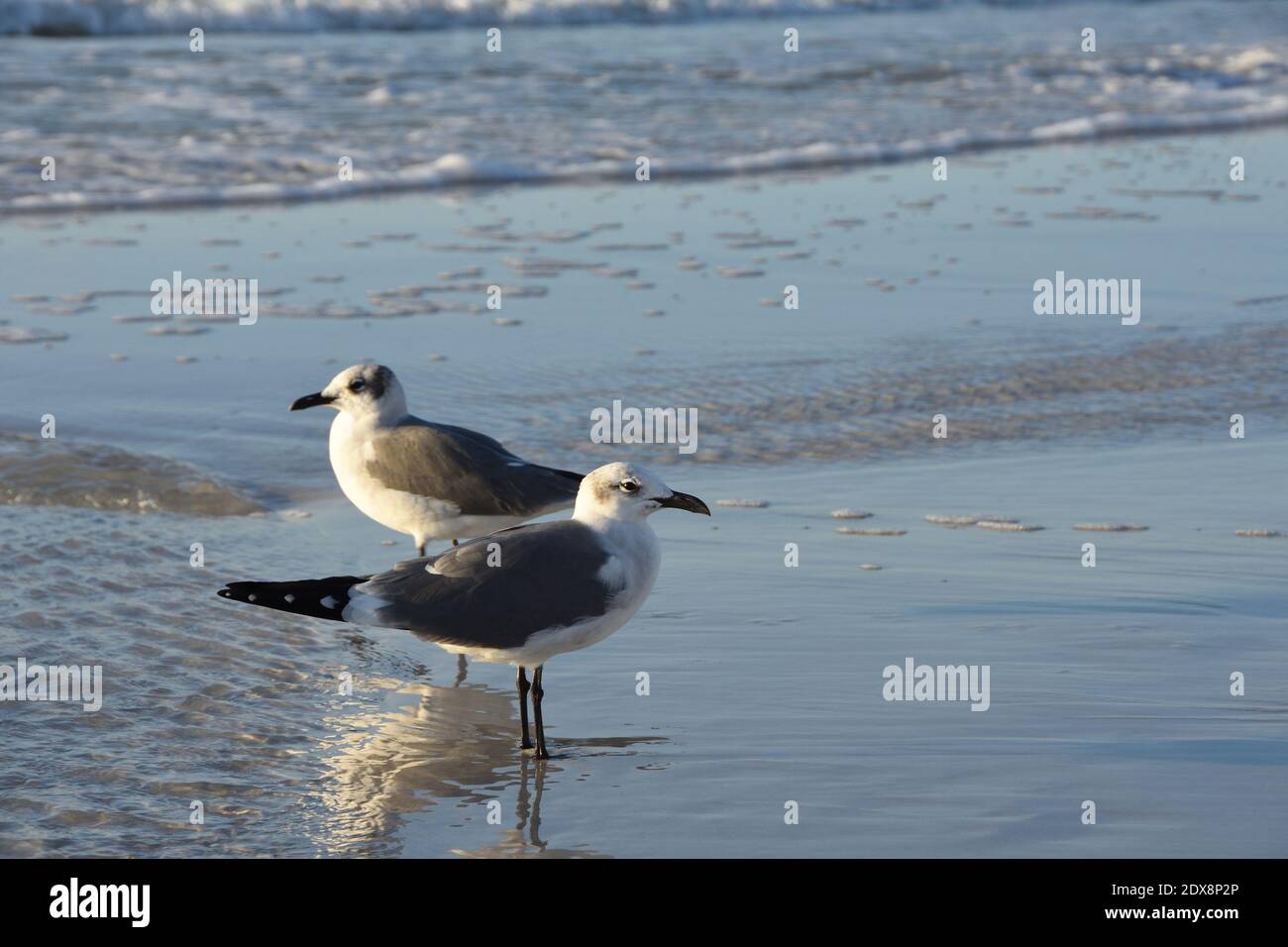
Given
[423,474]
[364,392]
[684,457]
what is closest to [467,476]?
[423,474]

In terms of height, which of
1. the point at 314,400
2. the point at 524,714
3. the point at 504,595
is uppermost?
the point at 314,400

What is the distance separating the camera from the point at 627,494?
16.3 ft

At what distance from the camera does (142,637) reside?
5.65 metres

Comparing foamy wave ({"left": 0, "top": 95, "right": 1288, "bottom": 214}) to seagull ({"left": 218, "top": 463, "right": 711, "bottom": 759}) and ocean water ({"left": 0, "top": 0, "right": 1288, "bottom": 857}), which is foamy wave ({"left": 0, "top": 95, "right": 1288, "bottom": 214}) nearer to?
ocean water ({"left": 0, "top": 0, "right": 1288, "bottom": 857})

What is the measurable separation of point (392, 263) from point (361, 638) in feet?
18.7

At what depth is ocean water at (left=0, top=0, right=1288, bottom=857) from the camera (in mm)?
4594

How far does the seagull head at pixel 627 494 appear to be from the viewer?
16.2 ft

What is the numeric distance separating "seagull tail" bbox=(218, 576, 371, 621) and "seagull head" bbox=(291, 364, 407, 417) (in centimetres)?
155

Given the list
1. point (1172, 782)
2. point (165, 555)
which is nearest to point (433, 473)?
point (165, 555)

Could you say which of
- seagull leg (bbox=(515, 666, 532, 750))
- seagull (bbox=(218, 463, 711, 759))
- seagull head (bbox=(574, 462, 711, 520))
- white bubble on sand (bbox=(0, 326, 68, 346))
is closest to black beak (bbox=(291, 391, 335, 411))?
seagull (bbox=(218, 463, 711, 759))

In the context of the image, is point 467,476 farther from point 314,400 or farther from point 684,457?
point 684,457

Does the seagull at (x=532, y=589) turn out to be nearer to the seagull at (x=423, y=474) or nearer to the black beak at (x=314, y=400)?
the seagull at (x=423, y=474)

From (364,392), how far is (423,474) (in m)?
0.43

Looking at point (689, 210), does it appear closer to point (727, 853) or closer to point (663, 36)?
point (727, 853)
